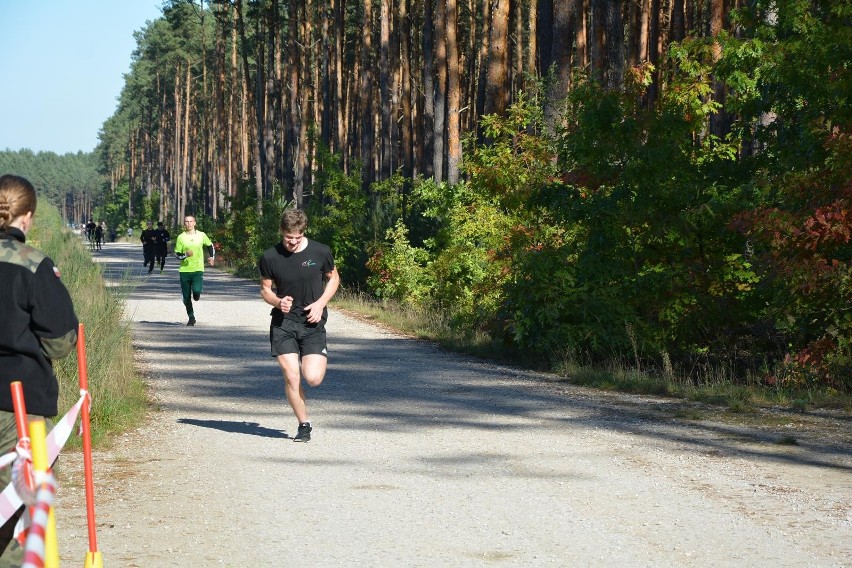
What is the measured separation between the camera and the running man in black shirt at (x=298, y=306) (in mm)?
10969

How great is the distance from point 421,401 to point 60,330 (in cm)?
874

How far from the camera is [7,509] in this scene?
15.0ft

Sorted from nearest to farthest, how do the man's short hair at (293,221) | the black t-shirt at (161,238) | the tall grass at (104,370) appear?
the man's short hair at (293,221)
the tall grass at (104,370)
the black t-shirt at (161,238)

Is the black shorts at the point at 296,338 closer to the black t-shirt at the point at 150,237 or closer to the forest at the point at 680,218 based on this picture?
the forest at the point at 680,218

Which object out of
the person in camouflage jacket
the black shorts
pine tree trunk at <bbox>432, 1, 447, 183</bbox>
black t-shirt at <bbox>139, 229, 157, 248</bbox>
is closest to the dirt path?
the black shorts

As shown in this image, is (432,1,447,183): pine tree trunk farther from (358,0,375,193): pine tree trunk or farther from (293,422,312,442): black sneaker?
(293,422,312,442): black sneaker

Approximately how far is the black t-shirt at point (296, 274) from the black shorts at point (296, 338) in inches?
2.3

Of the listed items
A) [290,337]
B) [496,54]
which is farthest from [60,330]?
[496,54]

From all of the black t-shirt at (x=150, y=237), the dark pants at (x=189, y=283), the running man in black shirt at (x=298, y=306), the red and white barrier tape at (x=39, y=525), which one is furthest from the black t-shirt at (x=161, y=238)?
the red and white barrier tape at (x=39, y=525)

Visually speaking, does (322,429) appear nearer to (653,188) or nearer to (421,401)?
(421,401)

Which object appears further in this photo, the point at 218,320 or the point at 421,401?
the point at 218,320

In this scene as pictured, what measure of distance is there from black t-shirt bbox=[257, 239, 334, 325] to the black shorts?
0.06 meters

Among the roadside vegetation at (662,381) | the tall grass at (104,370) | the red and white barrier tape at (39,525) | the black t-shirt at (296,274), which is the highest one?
the black t-shirt at (296,274)

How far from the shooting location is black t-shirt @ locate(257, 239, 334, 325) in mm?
11031
